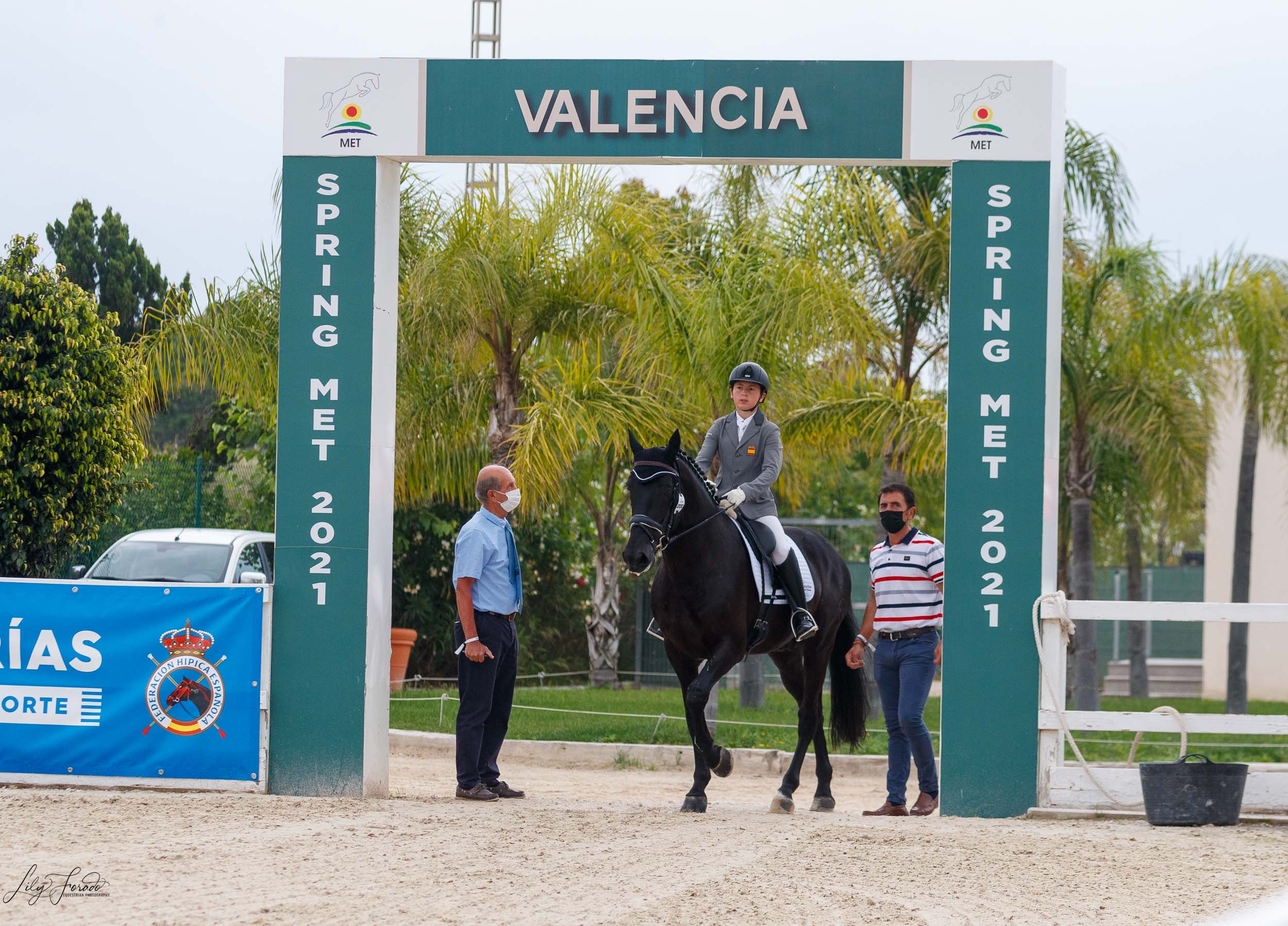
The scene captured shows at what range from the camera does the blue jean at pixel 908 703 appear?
8.47 m

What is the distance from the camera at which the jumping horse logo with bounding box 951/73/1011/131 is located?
27.7ft

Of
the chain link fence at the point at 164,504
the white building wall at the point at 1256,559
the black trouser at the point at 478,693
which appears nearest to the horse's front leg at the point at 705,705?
the black trouser at the point at 478,693

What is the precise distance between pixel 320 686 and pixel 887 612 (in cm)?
358

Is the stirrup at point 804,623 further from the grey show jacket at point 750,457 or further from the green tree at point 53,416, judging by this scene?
the green tree at point 53,416

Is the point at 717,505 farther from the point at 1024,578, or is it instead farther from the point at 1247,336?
the point at 1247,336

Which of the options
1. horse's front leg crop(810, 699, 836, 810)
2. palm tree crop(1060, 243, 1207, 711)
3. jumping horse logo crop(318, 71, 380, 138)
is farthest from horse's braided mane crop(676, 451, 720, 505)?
palm tree crop(1060, 243, 1207, 711)

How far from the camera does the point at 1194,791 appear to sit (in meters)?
7.73

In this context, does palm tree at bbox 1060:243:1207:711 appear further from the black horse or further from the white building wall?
the black horse

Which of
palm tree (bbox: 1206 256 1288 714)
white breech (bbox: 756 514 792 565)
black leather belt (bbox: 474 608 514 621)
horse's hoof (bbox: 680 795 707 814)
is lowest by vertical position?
horse's hoof (bbox: 680 795 707 814)

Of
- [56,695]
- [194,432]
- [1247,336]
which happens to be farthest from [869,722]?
[194,432]

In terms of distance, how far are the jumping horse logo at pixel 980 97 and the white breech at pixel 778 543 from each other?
270 cm

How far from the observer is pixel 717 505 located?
837cm

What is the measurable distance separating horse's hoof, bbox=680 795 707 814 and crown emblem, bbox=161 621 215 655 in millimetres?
3088

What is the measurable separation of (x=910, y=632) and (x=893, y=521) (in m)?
0.71
